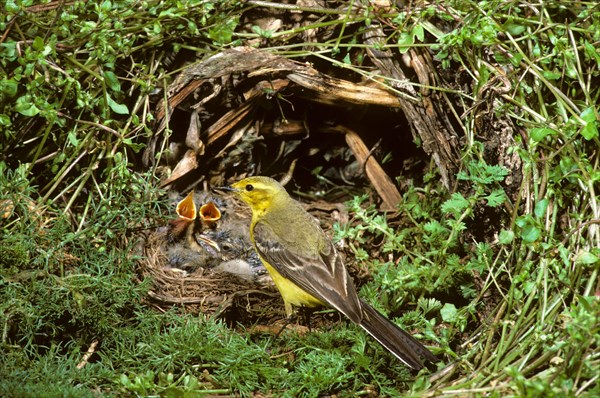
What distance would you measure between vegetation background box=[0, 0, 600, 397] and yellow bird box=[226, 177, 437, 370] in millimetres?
181

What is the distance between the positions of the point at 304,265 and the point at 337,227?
1.61ft

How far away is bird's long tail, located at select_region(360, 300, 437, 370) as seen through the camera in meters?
4.33

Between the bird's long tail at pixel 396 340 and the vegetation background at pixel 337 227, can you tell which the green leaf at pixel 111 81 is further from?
the bird's long tail at pixel 396 340

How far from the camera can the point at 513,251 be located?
4512mm

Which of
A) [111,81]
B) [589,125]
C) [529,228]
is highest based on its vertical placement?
[589,125]

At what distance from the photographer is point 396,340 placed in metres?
4.41

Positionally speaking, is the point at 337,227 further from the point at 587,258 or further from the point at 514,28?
the point at 587,258

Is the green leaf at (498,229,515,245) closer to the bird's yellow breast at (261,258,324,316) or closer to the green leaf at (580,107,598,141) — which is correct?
the green leaf at (580,107,598,141)

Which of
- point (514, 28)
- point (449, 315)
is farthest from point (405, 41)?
point (449, 315)

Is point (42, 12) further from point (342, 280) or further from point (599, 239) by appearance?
point (599, 239)

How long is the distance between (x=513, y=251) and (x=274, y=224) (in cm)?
183

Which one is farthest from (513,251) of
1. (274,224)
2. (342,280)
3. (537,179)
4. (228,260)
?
(228,260)

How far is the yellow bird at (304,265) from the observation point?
4465mm

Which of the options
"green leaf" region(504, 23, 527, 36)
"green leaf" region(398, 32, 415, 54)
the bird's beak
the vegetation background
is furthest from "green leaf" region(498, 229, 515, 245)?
the bird's beak
